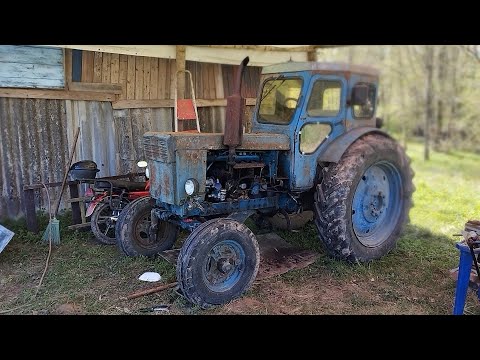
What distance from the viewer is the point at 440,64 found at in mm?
10883

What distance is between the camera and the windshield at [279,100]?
4.30 meters

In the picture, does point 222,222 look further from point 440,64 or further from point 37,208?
point 440,64

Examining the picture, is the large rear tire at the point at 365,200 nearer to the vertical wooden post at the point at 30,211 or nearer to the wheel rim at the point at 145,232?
the wheel rim at the point at 145,232

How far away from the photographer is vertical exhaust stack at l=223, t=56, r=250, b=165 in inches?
133

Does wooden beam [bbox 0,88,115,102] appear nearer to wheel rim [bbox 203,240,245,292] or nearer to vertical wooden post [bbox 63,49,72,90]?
vertical wooden post [bbox 63,49,72,90]

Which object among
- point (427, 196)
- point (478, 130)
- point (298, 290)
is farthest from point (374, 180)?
point (478, 130)

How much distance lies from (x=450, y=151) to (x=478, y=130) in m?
0.86

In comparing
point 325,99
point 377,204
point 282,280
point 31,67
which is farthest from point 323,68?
point 31,67

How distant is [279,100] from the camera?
4.50 metres

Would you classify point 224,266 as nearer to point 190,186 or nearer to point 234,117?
point 190,186

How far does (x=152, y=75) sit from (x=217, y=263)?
3.75 meters

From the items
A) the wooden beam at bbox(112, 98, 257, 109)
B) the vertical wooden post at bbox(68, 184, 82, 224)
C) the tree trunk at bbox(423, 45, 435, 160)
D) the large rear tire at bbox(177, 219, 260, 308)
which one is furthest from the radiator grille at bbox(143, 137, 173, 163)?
the tree trunk at bbox(423, 45, 435, 160)

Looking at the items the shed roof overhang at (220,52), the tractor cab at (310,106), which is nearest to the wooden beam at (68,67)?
the shed roof overhang at (220,52)

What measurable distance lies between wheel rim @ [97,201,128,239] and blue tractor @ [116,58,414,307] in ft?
1.71
